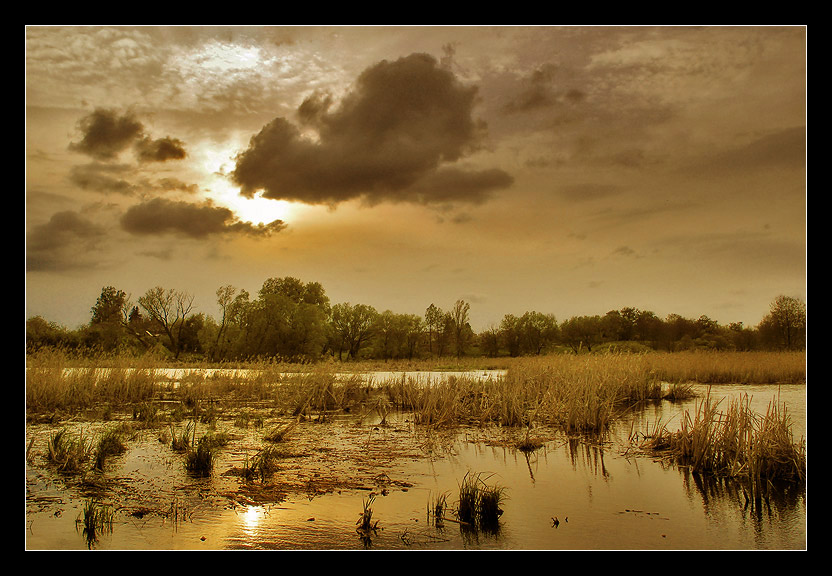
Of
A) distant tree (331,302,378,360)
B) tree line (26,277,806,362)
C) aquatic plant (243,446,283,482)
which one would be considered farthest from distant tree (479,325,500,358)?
aquatic plant (243,446,283,482)

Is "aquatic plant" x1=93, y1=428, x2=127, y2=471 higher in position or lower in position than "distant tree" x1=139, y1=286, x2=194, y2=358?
lower

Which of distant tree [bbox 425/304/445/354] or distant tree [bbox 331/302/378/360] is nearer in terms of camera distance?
distant tree [bbox 425/304/445/354]

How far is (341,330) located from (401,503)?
51822mm

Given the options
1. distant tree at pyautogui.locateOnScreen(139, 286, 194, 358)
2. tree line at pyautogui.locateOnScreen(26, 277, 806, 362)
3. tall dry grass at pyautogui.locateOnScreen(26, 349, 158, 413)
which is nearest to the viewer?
tall dry grass at pyautogui.locateOnScreen(26, 349, 158, 413)

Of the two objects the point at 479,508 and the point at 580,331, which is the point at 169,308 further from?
the point at 580,331

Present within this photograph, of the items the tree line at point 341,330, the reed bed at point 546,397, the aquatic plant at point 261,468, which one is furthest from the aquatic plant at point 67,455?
the tree line at point 341,330

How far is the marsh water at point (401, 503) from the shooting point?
21.6 feet

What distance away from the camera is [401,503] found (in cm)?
785

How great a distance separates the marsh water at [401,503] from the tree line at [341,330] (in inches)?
544

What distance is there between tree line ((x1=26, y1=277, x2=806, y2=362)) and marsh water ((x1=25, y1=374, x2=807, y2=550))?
13826 mm

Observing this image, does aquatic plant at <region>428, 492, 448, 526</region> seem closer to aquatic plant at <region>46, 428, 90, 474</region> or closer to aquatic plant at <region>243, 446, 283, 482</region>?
aquatic plant at <region>243, 446, 283, 482</region>

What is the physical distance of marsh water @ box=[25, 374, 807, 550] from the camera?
657cm
